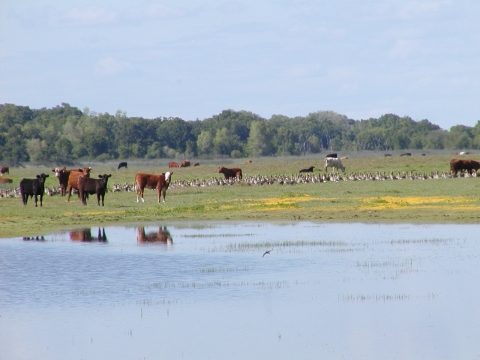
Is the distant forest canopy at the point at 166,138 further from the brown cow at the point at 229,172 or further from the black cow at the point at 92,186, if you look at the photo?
the black cow at the point at 92,186

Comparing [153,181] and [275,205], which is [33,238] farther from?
[153,181]

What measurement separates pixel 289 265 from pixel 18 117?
469 feet

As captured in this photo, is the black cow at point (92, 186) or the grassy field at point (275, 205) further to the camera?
the black cow at point (92, 186)

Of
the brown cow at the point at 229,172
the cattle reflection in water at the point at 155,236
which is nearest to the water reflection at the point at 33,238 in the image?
the cattle reflection in water at the point at 155,236

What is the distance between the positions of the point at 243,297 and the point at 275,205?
19.3 metres

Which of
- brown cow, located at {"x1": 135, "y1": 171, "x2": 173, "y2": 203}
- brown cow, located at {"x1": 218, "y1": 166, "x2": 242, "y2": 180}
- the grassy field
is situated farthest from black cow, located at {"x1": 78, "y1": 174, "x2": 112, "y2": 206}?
brown cow, located at {"x1": 218, "y1": 166, "x2": 242, "y2": 180}

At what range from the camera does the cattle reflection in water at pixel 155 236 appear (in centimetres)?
2491

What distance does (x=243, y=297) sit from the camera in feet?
52.7

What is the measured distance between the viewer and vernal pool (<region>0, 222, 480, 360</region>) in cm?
1255

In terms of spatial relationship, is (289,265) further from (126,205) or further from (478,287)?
(126,205)

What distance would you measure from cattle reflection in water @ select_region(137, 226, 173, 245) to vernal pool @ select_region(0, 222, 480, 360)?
0.31 feet

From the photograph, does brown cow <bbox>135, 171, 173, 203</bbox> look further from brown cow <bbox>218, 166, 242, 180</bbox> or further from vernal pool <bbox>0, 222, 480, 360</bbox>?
brown cow <bbox>218, 166, 242, 180</bbox>

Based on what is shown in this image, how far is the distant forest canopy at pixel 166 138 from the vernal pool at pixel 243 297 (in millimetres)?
84287

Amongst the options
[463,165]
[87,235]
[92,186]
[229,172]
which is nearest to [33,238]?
[87,235]
